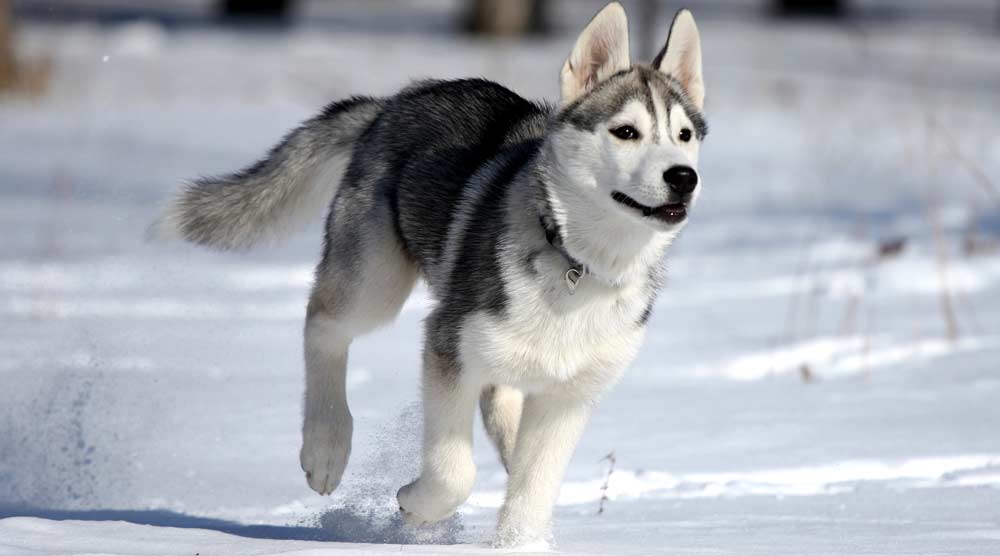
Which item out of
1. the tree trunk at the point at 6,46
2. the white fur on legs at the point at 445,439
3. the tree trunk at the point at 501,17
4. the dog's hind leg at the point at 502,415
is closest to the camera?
the white fur on legs at the point at 445,439

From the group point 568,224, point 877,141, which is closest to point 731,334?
point 568,224

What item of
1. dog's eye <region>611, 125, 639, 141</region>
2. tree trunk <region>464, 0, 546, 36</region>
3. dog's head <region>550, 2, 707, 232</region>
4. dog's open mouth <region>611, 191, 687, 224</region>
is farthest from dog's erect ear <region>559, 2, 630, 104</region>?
tree trunk <region>464, 0, 546, 36</region>

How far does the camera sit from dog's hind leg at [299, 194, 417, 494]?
430 centimetres

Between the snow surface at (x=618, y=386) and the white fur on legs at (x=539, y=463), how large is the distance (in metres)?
0.13

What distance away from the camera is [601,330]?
12.0ft

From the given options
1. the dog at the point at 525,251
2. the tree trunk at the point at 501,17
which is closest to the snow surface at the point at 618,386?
the dog at the point at 525,251

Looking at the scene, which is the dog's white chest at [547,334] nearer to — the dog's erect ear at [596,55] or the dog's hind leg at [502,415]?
the dog's erect ear at [596,55]

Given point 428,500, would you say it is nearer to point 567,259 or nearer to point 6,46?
point 567,259

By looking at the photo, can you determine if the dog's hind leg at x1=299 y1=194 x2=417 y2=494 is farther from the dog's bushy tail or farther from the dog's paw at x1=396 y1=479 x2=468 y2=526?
→ the dog's paw at x1=396 y1=479 x2=468 y2=526

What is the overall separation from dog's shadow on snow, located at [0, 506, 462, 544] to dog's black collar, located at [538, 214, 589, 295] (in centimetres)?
84

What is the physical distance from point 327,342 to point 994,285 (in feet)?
14.4

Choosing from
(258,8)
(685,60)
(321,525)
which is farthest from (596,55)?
(258,8)

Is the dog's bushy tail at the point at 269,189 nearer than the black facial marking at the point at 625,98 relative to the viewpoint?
No

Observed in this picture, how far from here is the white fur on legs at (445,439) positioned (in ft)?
12.2
